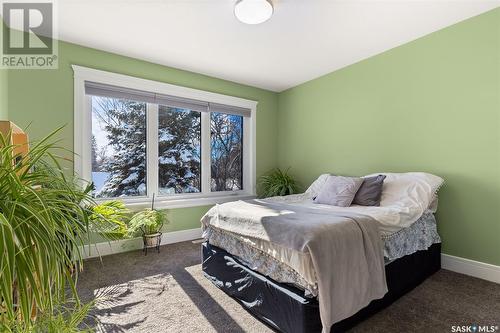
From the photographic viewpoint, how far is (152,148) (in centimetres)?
343

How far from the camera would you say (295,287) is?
5.17 feet

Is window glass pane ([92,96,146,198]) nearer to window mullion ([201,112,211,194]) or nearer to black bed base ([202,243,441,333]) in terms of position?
window mullion ([201,112,211,194])

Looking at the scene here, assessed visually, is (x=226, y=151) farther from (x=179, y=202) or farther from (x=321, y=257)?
(x=321, y=257)

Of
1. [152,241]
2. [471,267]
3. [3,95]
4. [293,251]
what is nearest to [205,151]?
[152,241]

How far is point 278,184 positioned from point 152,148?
1.97 m

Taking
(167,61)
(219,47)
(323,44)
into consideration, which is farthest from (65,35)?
(323,44)

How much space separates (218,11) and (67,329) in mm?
2451

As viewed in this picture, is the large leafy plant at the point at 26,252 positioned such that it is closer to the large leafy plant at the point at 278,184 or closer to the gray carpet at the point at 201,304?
the gray carpet at the point at 201,304

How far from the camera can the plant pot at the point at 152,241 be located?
10.1 feet

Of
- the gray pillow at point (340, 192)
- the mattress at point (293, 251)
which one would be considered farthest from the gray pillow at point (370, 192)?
the mattress at point (293, 251)

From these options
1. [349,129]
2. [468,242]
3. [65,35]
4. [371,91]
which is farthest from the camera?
[349,129]

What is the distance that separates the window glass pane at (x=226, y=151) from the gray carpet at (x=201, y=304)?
1740 millimetres

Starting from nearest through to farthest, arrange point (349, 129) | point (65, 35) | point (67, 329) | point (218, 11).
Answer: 1. point (67, 329)
2. point (218, 11)
3. point (65, 35)
4. point (349, 129)

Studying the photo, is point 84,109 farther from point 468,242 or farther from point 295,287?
point 468,242
